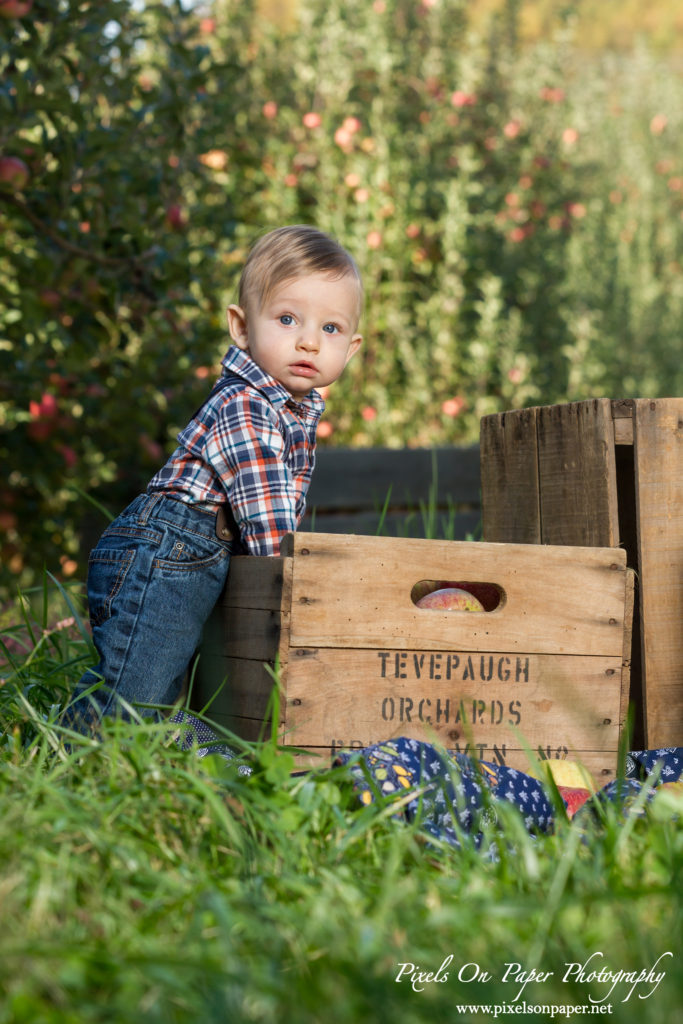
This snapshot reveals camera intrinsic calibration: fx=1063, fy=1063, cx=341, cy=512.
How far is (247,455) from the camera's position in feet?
6.96

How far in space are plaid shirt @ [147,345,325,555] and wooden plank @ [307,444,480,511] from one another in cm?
228

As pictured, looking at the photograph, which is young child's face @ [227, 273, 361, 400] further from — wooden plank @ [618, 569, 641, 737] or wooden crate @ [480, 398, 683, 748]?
wooden plank @ [618, 569, 641, 737]

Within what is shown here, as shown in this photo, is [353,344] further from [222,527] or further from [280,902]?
[280,902]

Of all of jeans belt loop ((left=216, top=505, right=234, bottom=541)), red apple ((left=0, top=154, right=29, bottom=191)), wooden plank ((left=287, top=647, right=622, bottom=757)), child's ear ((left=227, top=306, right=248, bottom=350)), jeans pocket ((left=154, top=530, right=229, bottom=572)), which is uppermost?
red apple ((left=0, top=154, right=29, bottom=191))

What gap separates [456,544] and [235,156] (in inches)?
98.7

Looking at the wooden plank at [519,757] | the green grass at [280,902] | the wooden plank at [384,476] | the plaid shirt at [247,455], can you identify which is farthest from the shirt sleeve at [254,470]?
the wooden plank at [384,476]

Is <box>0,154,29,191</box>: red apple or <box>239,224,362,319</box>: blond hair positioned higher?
<box>0,154,29,191</box>: red apple

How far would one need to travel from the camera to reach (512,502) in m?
2.61

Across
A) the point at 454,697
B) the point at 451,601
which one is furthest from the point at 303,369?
the point at 454,697

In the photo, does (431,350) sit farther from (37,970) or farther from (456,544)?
(37,970)

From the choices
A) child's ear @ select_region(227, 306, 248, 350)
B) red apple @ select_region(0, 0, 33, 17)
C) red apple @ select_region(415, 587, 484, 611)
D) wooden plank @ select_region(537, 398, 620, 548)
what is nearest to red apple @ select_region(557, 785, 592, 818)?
red apple @ select_region(415, 587, 484, 611)

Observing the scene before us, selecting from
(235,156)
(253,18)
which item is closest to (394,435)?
(235,156)

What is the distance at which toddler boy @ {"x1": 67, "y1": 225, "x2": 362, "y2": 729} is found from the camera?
2062 millimetres

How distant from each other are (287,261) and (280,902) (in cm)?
141
